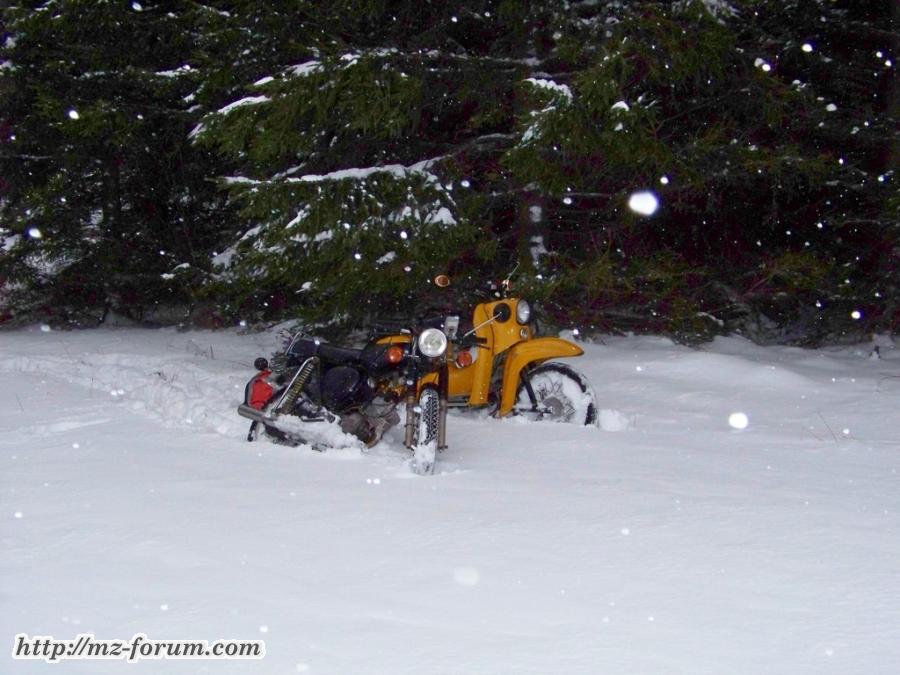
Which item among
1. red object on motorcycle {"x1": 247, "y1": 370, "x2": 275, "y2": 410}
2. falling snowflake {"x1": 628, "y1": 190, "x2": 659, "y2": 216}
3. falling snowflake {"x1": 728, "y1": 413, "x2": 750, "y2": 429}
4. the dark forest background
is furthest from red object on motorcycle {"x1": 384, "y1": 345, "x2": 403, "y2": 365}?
falling snowflake {"x1": 628, "y1": 190, "x2": 659, "y2": 216}

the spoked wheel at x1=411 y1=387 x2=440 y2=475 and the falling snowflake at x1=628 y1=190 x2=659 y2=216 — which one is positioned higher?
the falling snowflake at x1=628 y1=190 x2=659 y2=216

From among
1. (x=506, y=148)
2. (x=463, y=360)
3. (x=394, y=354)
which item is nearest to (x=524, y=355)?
(x=463, y=360)

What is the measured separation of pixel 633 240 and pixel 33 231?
864 centimetres

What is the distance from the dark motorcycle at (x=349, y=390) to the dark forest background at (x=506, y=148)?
2.06 metres

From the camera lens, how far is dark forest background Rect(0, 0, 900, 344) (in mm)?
7789

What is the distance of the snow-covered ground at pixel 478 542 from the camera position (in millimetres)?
2617

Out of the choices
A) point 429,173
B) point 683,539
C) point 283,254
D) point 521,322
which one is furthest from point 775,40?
point 683,539

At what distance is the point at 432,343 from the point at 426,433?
0.65 m

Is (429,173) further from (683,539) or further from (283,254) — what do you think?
(683,539)

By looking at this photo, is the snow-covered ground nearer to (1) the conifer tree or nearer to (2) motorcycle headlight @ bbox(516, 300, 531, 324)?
(2) motorcycle headlight @ bbox(516, 300, 531, 324)

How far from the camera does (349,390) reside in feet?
19.0

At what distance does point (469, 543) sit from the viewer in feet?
11.5

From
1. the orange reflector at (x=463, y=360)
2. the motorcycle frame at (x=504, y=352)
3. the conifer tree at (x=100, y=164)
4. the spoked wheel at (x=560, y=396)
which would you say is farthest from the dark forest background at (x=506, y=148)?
the orange reflector at (x=463, y=360)

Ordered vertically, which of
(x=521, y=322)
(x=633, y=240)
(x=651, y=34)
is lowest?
(x=521, y=322)
